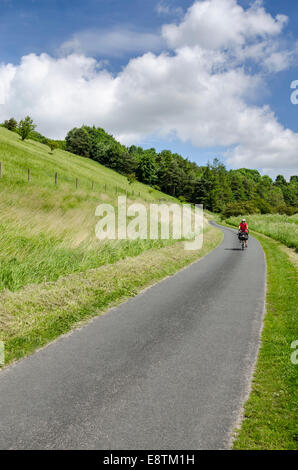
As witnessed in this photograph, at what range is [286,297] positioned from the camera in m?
8.69

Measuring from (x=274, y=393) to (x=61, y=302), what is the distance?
15.1 feet

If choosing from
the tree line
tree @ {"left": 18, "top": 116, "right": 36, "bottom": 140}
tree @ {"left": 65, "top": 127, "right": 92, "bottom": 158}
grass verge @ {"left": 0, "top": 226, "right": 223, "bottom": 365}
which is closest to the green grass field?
grass verge @ {"left": 0, "top": 226, "right": 223, "bottom": 365}

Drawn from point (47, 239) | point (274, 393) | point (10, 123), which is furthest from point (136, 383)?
point (10, 123)

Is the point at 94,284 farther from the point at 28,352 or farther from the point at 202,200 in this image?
the point at 202,200

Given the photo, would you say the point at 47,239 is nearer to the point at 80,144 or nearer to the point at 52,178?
the point at 52,178

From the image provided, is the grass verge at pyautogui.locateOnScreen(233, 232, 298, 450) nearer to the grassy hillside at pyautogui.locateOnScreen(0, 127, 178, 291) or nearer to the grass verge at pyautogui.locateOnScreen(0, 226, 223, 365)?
the grass verge at pyautogui.locateOnScreen(0, 226, 223, 365)

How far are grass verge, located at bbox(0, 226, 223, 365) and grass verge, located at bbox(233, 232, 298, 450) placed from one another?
340 cm

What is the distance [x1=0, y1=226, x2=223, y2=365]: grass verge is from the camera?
5.21 meters

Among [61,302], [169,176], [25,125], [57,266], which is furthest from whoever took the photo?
[169,176]

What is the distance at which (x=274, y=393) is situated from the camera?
400cm

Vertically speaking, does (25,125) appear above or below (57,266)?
above

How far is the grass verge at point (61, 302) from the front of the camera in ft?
17.1

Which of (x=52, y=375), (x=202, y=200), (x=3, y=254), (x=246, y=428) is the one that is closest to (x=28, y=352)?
(x=52, y=375)
